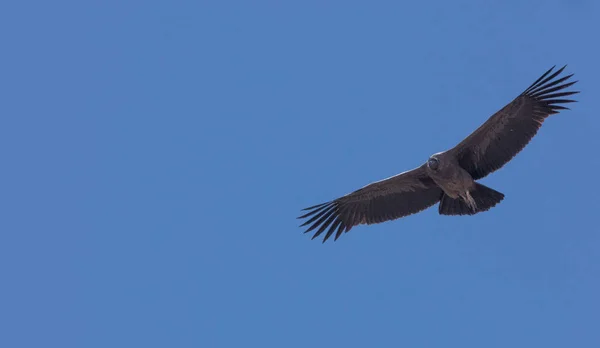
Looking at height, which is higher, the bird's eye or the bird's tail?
the bird's eye

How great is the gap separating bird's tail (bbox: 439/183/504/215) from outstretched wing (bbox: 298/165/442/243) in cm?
63

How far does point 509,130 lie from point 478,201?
1477 millimetres

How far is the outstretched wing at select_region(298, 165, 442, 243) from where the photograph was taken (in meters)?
26.2

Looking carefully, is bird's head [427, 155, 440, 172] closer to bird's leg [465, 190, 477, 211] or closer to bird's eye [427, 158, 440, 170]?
bird's eye [427, 158, 440, 170]

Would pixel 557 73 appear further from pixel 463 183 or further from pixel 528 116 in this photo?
pixel 463 183

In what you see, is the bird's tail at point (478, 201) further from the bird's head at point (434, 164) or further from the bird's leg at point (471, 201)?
the bird's head at point (434, 164)

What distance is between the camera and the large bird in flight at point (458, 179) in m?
25.0

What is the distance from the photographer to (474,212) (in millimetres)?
25391

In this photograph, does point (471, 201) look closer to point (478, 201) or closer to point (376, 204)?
point (478, 201)

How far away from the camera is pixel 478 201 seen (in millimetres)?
25312

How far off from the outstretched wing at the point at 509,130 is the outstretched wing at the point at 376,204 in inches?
40.6

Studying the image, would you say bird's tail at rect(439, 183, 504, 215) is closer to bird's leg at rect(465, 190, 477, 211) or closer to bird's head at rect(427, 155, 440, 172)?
bird's leg at rect(465, 190, 477, 211)

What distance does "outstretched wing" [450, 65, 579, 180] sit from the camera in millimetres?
25000

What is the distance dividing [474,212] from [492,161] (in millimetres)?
1058
